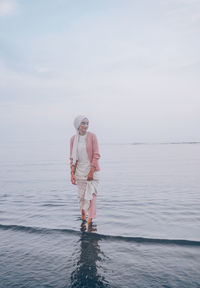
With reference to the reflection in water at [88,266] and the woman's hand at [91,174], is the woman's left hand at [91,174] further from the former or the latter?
the reflection in water at [88,266]

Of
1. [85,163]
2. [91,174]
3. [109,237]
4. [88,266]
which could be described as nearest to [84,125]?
[85,163]

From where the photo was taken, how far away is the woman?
6.16 m

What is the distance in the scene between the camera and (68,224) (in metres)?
6.75

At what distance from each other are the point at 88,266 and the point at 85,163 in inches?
104

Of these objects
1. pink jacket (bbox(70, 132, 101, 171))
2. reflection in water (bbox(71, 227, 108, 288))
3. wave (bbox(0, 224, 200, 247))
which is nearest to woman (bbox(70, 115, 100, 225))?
pink jacket (bbox(70, 132, 101, 171))

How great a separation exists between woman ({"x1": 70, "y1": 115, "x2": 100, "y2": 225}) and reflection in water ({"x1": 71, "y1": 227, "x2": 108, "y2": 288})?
0.92 metres

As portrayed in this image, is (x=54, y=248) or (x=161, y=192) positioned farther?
(x=161, y=192)

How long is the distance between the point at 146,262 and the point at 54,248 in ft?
5.77

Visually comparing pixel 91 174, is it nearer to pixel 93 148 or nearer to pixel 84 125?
pixel 93 148

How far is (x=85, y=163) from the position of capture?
640cm

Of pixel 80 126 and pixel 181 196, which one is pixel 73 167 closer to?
pixel 80 126

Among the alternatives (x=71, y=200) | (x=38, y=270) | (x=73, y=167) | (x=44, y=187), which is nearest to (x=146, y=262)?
(x=38, y=270)

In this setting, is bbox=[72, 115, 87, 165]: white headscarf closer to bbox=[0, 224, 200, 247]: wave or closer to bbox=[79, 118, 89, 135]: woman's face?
bbox=[79, 118, 89, 135]: woman's face

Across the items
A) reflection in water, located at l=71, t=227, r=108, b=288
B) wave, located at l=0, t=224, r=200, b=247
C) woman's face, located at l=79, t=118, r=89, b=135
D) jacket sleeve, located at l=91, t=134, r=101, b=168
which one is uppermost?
woman's face, located at l=79, t=118, r=89, b=135
